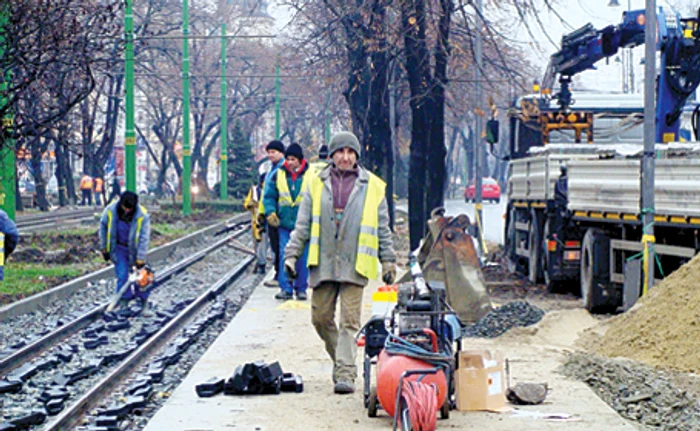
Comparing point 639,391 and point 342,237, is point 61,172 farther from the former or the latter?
point 639,391

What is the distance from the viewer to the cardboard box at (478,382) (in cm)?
909

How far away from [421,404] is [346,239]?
84.4 inches

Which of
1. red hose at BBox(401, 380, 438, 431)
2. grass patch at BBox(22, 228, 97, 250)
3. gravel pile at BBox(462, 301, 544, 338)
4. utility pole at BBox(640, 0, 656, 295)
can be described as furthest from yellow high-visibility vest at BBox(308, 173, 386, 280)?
grass patch at BBox(22, 228, 97, 250)

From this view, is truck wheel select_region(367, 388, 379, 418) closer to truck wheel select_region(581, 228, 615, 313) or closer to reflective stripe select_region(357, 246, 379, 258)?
reflective stripe select_region(357, 246, 379, 258)

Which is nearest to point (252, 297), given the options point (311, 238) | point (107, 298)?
point (107, 298)

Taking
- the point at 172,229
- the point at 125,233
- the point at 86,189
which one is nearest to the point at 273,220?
the point at 125,233

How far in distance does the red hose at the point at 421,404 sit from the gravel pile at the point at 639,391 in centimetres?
160

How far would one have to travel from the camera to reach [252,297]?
18.9 meters

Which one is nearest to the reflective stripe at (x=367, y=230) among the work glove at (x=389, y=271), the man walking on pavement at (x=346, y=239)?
the man walking on pavement at (x=346, y=239)

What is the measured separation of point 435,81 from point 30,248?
9.16m

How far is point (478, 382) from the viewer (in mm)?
9117

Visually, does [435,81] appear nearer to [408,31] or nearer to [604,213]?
[408,31]

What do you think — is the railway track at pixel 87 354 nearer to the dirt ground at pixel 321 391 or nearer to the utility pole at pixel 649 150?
the dirt ground at pixel 321 391

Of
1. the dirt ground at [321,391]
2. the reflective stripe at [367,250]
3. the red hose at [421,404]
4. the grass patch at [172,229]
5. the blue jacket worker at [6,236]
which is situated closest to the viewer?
the red hose at [421,404]
